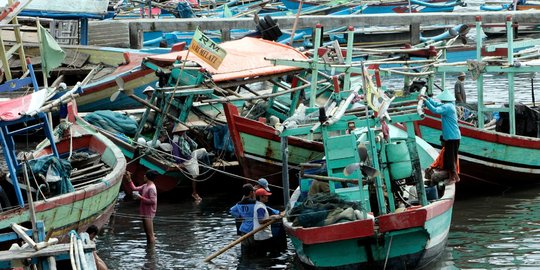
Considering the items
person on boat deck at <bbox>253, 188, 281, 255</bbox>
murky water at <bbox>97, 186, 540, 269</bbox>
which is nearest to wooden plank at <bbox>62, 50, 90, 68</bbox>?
murky water at <bbox>97, 186, 540, 269</bbox>

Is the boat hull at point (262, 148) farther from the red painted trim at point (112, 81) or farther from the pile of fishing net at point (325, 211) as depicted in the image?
the red painted trim at point (112, 81)

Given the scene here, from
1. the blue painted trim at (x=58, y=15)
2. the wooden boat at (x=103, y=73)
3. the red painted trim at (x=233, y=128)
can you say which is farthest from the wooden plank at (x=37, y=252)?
the blue painted trim at (x=58, y=15)

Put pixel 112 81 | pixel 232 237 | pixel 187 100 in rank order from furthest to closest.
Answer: pixel 112 81
pixel 187 100
pixel 232 237

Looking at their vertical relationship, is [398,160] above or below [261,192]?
above

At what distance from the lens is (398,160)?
14352 mm

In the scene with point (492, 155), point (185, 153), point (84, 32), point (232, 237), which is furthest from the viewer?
point (84, 32)

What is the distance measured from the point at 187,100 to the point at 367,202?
22.9 ft

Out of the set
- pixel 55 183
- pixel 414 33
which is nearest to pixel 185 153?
pixel 55 183

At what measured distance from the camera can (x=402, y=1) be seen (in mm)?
46375

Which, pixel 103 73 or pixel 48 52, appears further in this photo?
pixel 103 73

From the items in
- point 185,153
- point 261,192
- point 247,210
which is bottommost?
point 247,210

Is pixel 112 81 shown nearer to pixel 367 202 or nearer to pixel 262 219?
pixel 262 219

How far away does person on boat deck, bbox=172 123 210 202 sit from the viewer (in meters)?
19.8

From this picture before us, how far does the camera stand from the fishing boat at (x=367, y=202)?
13.7 metres
